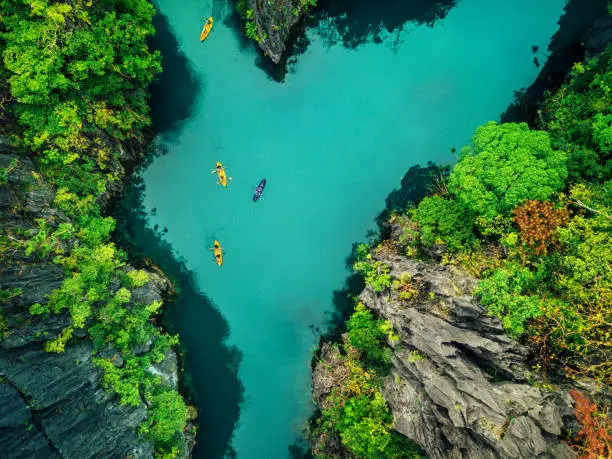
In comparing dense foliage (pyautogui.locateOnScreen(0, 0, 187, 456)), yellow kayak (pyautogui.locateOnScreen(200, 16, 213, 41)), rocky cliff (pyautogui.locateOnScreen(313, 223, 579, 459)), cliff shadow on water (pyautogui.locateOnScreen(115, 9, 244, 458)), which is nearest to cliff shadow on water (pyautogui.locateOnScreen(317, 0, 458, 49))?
yellow kayak (pyautogui.locateOnScreen(200, 16, 213, 41))

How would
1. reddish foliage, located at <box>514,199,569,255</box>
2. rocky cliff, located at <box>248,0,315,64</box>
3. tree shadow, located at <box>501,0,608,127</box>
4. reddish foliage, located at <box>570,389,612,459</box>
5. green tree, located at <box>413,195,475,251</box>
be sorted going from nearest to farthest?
reddish foliage, located at <box>570,389,612,459</box> < reddish foliage, located at <box>514,199,569,255</box> < green tree, located at <box>413,195,475,251</box> < rocky cliff, located at <box>248,0,315,64</box> < tree shadow, located at <box>501,0,608,127</box>

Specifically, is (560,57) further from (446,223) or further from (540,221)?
(446,223)

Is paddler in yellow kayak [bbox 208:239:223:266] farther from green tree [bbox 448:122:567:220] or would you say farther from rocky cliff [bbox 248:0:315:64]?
green tree [bbox 448:122:567:220]

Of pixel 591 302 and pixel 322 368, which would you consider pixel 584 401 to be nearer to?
pixel 591 302

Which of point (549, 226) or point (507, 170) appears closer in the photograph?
point (549, 226)

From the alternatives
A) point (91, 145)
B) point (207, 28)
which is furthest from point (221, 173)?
point (207, 28)

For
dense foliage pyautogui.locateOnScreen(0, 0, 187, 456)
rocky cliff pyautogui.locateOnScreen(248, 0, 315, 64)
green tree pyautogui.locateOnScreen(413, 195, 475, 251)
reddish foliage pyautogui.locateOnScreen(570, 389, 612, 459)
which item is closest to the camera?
reddish foliage pyautogui.locateOnScreen(570, 389, 612, 459)
